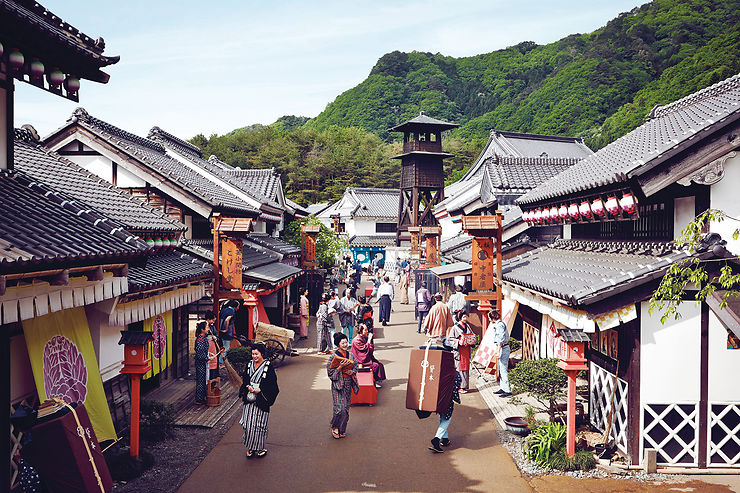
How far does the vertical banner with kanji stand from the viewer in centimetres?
1441

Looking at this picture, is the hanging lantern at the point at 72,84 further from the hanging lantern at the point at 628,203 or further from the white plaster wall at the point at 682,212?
the white plaster wall at the point at 682,212

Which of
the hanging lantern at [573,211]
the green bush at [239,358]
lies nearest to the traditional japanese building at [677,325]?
the hanging lantern at [573,211]

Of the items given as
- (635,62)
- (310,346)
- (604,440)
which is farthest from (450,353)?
(635,62)

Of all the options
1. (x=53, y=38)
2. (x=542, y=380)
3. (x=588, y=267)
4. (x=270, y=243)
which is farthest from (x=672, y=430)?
(x=270, y=243)

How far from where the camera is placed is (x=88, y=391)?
27.1 feet

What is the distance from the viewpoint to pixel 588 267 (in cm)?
1061

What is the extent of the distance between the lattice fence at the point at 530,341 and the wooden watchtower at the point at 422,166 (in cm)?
2498

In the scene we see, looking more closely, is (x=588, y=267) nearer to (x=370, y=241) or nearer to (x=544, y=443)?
(x=544, y=443)

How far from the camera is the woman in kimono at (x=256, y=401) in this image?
29.5 ft

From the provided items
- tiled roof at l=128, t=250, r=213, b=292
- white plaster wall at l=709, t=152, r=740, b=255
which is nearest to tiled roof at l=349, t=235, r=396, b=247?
tiled roof at l=128, t=250, r=213, b=292

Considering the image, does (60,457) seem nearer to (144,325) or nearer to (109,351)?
(109,351)

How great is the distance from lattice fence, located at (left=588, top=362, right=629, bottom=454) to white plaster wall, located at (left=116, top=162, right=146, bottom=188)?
1340 cm

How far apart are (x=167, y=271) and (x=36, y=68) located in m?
4.83

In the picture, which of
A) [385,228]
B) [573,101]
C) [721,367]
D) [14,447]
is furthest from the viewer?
[573,101]
